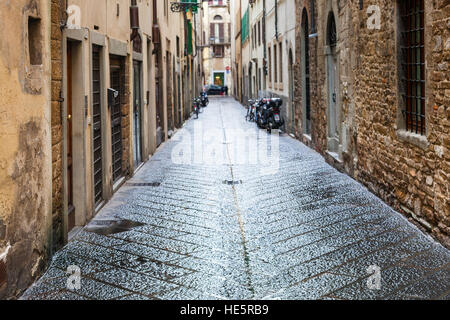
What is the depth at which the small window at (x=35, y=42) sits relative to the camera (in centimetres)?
502

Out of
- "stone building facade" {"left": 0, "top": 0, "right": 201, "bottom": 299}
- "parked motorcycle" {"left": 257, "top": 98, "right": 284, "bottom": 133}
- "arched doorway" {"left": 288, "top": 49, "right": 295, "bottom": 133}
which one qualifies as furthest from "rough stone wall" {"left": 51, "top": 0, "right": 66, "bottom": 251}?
"parked motorcycle" {"left": 257, "top": 98, "right": 284, "bottom": 133}

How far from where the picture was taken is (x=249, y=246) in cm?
589

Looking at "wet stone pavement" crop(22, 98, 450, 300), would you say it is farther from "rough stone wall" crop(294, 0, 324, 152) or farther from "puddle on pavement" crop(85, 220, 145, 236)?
"rough stone wall" crop(294, 0, 324, 152)

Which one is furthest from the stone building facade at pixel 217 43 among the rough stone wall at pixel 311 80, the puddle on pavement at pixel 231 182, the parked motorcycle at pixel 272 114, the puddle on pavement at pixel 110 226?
the puddle on pavement at pixel 110 226

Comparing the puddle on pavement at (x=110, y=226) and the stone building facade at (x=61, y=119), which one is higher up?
the stone building facade at (x=61, y=119)

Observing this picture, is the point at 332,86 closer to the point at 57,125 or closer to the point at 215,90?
the point at 57,125

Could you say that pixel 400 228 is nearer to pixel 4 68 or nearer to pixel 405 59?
pixel 405 59

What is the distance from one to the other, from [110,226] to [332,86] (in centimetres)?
657

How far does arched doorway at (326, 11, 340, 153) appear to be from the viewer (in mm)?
11758

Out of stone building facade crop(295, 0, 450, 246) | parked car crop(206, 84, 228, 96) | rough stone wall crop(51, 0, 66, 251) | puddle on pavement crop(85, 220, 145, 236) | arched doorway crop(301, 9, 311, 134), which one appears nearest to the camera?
rough stone wall crop(51, 0, 66, 251)

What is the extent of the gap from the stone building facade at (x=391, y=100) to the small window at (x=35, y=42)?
3.52 m

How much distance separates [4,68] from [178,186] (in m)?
5.42

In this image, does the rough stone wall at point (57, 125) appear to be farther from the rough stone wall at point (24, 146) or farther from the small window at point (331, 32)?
the small window at point (331, 32)

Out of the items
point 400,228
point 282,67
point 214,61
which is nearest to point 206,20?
point 214,61
